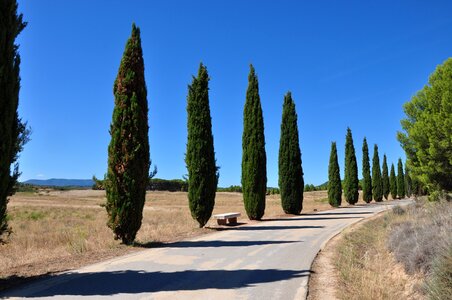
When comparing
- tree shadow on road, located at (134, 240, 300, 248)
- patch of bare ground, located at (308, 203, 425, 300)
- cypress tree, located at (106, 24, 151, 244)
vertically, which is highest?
cypress tree, located at (106, 24, 151, 244)

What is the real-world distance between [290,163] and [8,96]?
24.3 metres

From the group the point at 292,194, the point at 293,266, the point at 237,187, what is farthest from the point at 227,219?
the point at 237,187

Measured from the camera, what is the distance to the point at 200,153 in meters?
18.7

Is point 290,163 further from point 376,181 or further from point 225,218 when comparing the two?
point 376,181

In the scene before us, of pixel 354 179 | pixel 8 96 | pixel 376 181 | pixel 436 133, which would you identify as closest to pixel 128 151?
pixel 8 96

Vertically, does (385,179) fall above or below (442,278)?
above

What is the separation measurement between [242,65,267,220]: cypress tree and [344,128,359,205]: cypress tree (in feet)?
83.9

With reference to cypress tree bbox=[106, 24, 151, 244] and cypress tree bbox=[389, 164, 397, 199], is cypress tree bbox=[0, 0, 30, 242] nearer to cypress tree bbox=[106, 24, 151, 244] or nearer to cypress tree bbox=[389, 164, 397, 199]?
cypress tree bbox=[106, 24, 151, 244]

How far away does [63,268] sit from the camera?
28.2 ft

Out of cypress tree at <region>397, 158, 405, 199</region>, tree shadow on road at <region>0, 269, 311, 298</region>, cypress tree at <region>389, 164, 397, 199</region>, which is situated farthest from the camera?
cypress tree at <region>397, 158, 405, 199</region>

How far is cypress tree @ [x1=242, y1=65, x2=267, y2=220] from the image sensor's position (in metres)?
23.6

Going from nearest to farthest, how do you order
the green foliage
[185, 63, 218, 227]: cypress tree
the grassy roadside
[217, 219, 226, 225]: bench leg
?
the grassy roadside, [185, 63, 218, 227]: cypress tree, [217, 219, 226, 225]: bench leg, the green foliage

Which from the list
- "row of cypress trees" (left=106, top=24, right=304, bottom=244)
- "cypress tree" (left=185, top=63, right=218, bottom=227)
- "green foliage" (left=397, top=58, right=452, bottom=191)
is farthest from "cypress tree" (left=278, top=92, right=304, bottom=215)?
"cypress tree" (left=185, top=63, right=218, bottom=227)

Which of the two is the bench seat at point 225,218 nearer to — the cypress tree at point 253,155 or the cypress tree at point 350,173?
the cypress tree at point 253,155
